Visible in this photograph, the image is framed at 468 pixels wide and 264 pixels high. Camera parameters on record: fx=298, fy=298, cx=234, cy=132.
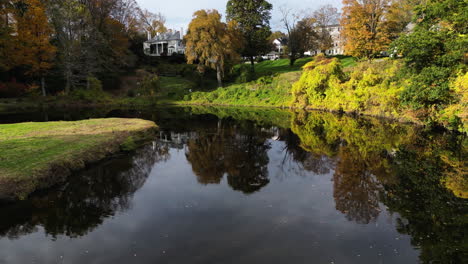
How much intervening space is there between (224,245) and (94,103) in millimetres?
44868

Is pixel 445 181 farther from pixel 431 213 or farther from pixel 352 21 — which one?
pixel 352 21

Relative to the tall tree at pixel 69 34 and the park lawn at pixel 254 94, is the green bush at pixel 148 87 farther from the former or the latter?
the tall tree at pixel 69 34

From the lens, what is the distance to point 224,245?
8.37m

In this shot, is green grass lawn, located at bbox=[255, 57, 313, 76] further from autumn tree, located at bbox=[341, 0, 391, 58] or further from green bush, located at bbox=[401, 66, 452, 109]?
green bush, located at bbox=[401, 66, 452, 109]

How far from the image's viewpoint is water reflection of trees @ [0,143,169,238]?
953 centimetres

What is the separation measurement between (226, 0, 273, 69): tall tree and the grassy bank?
130 ft

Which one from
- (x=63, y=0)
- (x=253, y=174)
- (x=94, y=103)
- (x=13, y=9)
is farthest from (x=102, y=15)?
(x=253, y=174)

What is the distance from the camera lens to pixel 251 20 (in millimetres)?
59594

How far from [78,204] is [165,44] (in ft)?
254

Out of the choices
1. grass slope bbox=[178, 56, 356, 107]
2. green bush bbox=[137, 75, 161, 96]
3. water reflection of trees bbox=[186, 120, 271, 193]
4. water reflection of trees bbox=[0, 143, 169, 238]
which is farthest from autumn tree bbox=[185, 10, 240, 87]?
water reflection of trees bbox=[0, 143, 169, 238]

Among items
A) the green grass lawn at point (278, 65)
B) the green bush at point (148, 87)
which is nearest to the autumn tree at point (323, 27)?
the green grass lawn at point (278, 65)

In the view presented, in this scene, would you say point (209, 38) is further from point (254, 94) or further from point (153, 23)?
point (153, 23)

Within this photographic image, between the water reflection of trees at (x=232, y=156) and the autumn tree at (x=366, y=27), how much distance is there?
1087 inches

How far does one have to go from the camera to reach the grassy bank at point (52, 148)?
11.8 m
